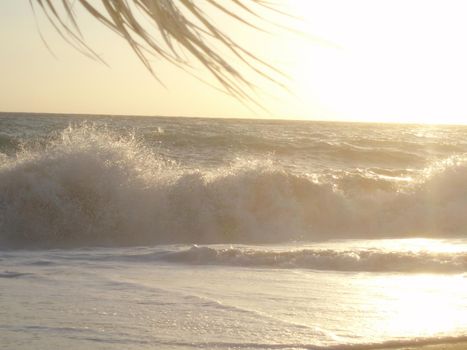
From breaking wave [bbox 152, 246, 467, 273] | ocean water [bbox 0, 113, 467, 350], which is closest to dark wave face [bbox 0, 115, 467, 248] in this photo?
ocean water [bbox 0, 113, 467, 350]

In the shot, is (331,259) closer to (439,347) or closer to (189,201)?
(439,347)

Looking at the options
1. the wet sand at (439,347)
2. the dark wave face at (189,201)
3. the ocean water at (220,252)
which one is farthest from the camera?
the dark wave face at (189,201)

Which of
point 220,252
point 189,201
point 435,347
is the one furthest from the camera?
point 189,201

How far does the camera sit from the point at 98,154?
11430 millimetres

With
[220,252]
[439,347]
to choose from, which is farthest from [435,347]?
[220,252]

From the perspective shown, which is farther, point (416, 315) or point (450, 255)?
point (450, 255)

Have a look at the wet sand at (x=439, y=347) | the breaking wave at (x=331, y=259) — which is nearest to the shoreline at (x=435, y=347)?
the wet sand at (x=439, y=347)

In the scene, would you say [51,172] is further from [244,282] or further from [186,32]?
[186,32]

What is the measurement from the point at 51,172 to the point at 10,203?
0.80 meters

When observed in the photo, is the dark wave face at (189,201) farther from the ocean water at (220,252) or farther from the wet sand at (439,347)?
the wet sand at (439,347)

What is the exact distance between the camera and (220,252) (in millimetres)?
7031

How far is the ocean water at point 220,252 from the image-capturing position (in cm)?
390

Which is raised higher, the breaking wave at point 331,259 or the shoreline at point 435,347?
the breaking wave at point 331,259

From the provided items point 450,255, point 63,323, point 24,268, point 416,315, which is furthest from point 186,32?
point 450,255
